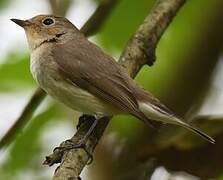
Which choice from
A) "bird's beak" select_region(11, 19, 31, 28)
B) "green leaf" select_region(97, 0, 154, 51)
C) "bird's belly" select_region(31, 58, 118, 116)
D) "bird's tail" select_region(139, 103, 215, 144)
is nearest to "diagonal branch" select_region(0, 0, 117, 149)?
"bird's belly" select_region(31, 58, 118, 116)

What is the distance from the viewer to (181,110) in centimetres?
332

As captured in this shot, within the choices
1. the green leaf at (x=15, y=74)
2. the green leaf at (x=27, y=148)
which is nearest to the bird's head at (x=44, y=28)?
the green leaf at (x=15, y=74)

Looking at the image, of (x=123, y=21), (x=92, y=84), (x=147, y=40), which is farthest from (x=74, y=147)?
(x=123, y=21)

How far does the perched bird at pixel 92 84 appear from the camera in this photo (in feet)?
12.7

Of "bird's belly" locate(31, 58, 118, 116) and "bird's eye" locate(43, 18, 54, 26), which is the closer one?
"bird's belly" locate(31, 58, 118, 116)

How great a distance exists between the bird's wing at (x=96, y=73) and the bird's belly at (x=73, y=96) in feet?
0.14

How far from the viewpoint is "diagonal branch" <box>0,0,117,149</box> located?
11.3 feet

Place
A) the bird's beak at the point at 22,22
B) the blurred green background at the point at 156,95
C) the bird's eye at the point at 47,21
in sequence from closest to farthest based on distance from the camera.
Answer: the blurred green background at the point at 156,95, the bird's beak at the point at 22,22, the bird's eye at the point at 47,21

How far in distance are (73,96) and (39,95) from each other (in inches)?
10.0

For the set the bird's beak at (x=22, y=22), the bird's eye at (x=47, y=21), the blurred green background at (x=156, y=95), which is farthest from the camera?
the bird's eye at (x=47, y=21)

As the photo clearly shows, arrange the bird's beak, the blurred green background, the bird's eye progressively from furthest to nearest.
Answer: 1. the bird's eye
2. the bird's beak
3. the blurred green background

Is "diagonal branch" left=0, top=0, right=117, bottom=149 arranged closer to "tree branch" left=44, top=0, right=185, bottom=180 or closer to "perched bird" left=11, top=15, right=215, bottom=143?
"perched bird" left=11, top=15, right=215, bottom=143

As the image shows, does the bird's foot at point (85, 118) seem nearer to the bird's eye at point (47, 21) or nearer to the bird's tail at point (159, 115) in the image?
the bird's tail at point (159, 115)

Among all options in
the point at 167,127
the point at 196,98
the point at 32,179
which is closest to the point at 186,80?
the point at 196,98
